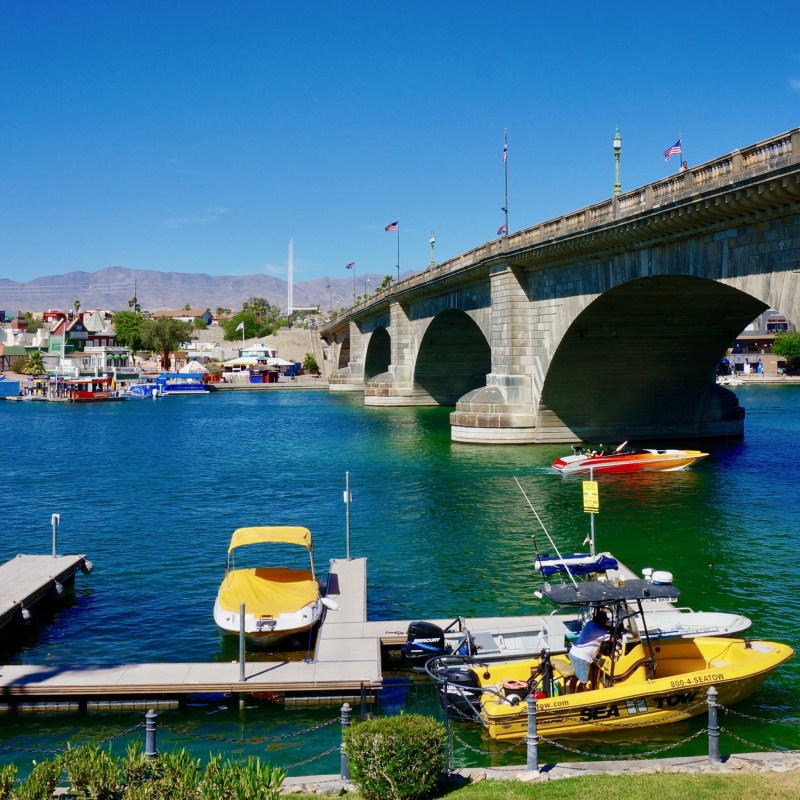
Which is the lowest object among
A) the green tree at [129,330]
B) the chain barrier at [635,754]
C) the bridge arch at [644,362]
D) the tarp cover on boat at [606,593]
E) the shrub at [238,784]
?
the chain barrier at [635,754]

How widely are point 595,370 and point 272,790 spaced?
4028 cm

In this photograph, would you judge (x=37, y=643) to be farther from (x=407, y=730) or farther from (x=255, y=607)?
(x=407, y=730)

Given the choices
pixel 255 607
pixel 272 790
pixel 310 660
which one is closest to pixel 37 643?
pixel 255 607

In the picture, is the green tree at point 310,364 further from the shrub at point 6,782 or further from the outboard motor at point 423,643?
the shrub at point 6,782

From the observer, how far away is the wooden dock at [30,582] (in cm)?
1875

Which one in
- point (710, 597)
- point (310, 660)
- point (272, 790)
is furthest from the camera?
point (710, 597)

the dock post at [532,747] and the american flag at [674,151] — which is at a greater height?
the american flag at [674,151]

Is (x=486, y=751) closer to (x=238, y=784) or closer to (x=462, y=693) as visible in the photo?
(x=462, y=693)

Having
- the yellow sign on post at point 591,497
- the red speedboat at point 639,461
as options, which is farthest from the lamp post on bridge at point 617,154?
the yellow sign on post at point 591,497

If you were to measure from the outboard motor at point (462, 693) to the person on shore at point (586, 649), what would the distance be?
60.5 inches

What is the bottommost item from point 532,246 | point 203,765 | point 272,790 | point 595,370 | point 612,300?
point 203,765

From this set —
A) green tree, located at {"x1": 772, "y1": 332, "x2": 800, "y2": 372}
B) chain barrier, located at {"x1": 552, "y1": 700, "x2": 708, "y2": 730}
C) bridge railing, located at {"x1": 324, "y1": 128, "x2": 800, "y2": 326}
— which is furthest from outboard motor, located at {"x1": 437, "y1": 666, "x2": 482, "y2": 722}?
green tree, located at {"x1": 772, "y1": 332, "x2": 800, "y2": 372}

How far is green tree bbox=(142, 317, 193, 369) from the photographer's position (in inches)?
6043

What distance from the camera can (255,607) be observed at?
18.1 m
